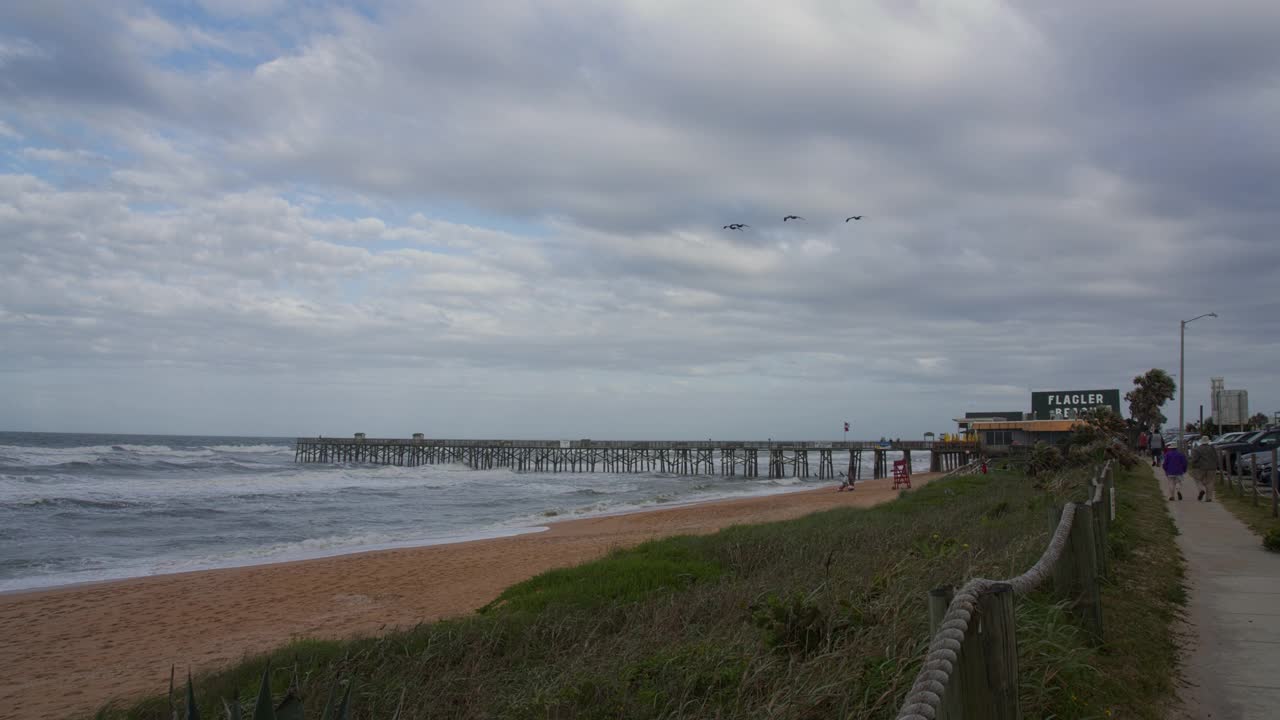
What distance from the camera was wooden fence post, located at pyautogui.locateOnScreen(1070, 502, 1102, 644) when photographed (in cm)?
526

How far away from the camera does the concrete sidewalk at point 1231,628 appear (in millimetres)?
4742

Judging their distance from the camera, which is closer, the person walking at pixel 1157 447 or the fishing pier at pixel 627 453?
the person walking at pixel 1157 447

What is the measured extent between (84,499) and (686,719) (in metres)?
34.4

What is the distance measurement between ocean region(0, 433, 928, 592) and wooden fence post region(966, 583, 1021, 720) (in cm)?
1833

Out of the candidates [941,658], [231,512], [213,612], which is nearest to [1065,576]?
[941,658]

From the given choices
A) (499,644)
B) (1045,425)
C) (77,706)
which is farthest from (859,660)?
(1045,425)

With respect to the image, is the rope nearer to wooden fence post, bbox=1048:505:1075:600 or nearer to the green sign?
wooden fence post, bbox=1048:505:1075:600

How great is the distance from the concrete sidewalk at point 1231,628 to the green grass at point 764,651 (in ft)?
0.66

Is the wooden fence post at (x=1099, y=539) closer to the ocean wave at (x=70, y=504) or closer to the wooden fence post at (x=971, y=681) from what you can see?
the wooden fence post at (x=971, y=681)

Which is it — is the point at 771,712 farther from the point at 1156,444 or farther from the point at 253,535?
the point at 1156,444

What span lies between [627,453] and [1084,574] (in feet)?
239

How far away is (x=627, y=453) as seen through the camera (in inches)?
3059

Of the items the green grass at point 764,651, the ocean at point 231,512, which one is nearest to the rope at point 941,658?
the green grass at point 764,651

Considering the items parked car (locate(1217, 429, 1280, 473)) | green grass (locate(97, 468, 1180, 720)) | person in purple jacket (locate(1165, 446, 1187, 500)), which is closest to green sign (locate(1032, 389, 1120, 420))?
parked car (locate(1217, 429, 1280, 473))
